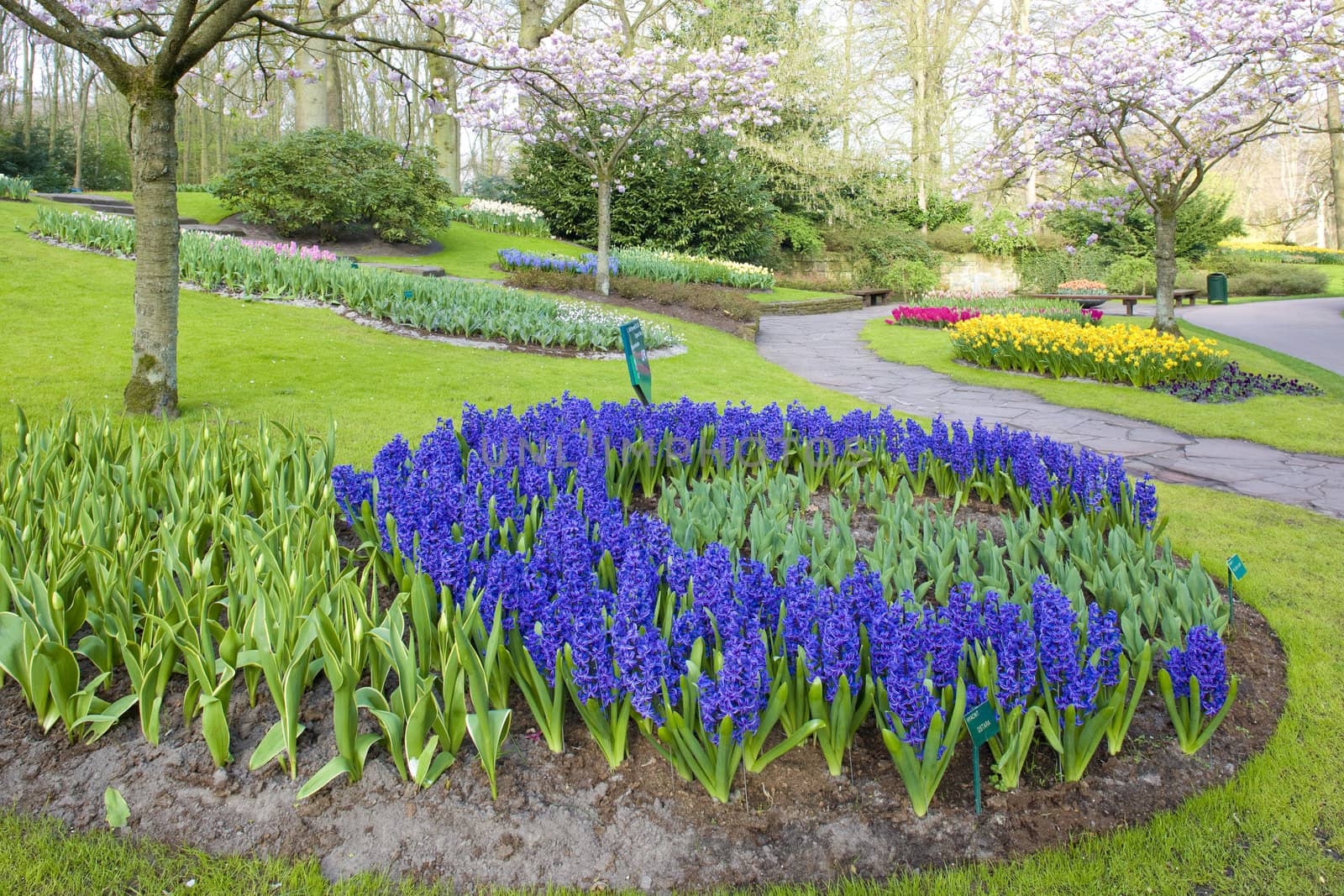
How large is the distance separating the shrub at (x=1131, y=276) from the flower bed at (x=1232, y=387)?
16.3 metres

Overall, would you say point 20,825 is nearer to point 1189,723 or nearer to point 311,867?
point 311,867

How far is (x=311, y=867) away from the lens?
2.13 m

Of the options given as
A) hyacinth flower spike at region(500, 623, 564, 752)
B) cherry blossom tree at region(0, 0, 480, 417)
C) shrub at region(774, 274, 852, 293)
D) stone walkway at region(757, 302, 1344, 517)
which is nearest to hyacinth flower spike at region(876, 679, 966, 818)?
hyacinth flower spike at region(500, 623, 564, 752)

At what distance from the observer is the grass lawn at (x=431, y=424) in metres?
2.12

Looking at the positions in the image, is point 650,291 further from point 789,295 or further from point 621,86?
point 789,295

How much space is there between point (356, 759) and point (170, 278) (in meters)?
4.69

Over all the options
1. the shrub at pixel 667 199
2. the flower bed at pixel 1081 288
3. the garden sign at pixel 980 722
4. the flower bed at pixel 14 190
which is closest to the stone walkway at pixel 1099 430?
the garden sign at pixel 980 722

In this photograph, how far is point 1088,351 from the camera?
10.1 m

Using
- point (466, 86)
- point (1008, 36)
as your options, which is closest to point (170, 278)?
point (466, 86)

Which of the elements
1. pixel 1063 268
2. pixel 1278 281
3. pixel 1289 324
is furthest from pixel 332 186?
pixel 1278 281

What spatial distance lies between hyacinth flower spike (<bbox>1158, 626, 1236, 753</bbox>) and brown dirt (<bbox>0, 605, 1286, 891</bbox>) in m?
0.10

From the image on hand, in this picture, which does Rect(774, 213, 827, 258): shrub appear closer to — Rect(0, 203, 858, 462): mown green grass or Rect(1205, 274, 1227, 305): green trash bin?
Rect(1205, 274, 1227, 305): green trash bin

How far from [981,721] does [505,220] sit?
891 inches

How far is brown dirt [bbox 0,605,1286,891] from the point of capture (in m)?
2.18
